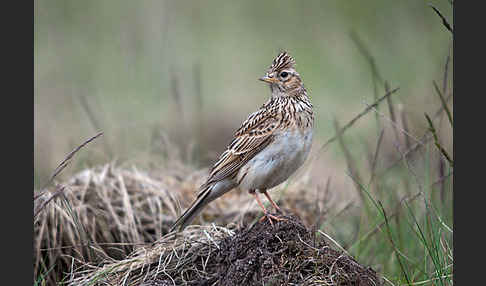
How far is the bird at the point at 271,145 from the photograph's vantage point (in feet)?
19.9

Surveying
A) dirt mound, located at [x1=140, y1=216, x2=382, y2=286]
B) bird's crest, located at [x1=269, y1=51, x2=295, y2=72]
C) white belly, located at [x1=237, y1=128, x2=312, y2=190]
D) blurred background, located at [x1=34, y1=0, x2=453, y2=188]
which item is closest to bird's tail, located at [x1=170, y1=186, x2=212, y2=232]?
white belly, located at [x1=237, y1=128, x2=312, y2=190]

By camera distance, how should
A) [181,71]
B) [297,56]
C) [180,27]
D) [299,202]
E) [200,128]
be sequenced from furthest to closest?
1. [180,27]
2. [297,56]
3. [181,71]
4. [200,128]
5. [299,202]

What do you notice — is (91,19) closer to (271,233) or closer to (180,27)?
(180,27)

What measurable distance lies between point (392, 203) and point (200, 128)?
10.0ft

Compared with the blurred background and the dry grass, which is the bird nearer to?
the dry grass

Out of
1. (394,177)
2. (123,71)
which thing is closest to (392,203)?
(394,177)

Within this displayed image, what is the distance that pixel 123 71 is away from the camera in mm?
13922

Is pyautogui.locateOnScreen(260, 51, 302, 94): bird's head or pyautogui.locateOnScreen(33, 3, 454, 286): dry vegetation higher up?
pyautogui.locateOnScreen(260, 51, 302, 94): bird's head

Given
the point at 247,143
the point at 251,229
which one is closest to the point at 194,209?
the point at 247,143

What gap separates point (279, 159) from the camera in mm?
6055

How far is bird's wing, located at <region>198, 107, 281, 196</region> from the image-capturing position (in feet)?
20.2

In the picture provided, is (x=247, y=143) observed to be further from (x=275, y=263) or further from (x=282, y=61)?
(x=275, y=263)

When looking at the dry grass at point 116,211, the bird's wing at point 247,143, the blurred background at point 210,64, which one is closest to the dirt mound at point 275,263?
the dry grass at point 116,211

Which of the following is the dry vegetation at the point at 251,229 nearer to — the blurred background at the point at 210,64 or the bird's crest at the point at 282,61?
the bird's crest at the point at 282,61
